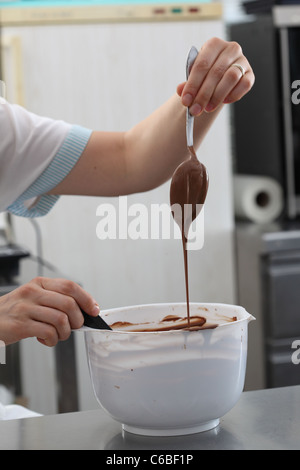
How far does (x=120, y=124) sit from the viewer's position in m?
2.63

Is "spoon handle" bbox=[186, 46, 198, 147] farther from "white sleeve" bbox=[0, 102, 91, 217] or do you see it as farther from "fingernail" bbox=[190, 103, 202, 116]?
"white sleeve" bbox=[0, 102, 91, 217]

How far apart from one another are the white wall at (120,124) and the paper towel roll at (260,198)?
0.06 m

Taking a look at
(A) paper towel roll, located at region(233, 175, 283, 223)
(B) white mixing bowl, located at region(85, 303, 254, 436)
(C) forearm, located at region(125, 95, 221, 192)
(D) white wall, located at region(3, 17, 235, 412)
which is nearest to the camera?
(B) white mixing bowl, located at region(85, 303, 254, 436)

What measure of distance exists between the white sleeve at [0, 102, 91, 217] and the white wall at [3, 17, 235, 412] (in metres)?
1.07

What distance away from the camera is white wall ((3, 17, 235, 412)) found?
2.55 m

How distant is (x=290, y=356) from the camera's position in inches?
101

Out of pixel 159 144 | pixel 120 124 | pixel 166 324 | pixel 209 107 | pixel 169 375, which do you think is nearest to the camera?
pixel 169 375

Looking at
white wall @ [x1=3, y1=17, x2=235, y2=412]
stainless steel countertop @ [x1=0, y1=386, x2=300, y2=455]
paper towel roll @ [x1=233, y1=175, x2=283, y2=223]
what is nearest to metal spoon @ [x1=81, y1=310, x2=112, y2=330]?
stainless steel countertop @ [x1=0, y1=386, x2=300, y2=455]

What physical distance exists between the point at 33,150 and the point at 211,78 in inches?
19.3

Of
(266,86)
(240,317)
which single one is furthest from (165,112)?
(266,86)

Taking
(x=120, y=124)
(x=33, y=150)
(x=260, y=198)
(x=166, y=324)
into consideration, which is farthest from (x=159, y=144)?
(x=260, y=198)

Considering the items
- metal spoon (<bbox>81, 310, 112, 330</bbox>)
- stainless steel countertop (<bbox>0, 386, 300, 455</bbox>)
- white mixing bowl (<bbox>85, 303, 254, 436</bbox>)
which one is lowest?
stainless steel countertop (<bbox>0, 386, 300, 455</bbox>)

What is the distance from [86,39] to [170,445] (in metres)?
1.96

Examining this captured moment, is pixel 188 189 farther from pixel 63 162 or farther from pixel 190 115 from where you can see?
pixel 63 162
